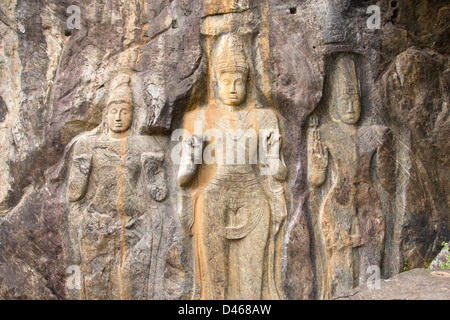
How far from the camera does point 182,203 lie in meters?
5.57

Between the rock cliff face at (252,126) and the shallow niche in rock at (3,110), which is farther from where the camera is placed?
the shallow niche in rock at (3,110)

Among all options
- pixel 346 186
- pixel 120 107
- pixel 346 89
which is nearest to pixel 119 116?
pixel 120 107

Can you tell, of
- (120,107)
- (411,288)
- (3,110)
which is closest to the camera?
(411,288)

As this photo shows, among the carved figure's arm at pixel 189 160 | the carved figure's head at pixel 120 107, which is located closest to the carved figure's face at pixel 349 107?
the carved figure's arm at pixel 189 160

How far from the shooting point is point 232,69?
5488mm

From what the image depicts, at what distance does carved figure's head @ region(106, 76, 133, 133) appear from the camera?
219 inches

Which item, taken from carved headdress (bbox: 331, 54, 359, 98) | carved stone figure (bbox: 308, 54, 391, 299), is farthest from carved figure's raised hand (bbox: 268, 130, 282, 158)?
carved headdress (bbox: 331, 54, 359, 98)

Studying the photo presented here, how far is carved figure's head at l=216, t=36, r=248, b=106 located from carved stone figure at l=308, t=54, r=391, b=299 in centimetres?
92

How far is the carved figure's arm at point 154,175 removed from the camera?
557 centimetres

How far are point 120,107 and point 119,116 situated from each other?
4.1 inches

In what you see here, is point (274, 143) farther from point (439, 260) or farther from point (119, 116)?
point (439, 260)

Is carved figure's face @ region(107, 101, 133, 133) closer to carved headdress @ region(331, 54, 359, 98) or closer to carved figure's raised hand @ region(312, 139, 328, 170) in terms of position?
carved figure's raised hand @ region(312, 139, 328, 170)

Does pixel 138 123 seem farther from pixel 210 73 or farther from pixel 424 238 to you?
pixel 424 238

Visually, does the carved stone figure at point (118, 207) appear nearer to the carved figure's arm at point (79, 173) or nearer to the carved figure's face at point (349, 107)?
the carved figure's arm at point (79, 173)
